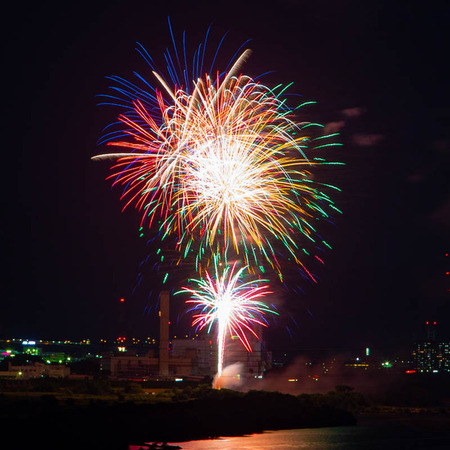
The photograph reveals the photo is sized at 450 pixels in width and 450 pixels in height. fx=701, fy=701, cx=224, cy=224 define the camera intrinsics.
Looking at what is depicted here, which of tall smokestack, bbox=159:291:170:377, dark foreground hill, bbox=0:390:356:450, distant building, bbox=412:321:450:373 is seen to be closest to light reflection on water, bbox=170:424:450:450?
dark foreground hill, bbox=0:390:356:450

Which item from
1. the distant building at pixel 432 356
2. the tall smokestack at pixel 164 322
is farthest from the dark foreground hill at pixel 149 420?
the distant building at pixel 432 356

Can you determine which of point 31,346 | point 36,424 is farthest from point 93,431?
point 31,346

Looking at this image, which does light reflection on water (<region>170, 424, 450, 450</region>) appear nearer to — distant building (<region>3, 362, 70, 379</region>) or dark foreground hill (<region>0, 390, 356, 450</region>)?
dark foreground hill (<region>0, 390, 356, 450</region>)

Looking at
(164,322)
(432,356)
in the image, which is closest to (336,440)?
(164,322)

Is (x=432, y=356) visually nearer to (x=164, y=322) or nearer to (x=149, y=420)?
(x=164, y=322)

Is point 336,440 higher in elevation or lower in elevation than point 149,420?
lower

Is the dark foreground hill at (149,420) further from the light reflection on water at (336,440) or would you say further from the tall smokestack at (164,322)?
the tall smokestack at (164,322)

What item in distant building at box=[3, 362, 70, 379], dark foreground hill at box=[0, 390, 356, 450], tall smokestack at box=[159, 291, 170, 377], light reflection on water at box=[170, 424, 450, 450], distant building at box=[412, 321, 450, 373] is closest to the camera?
dark foreground hill at box=[0, 390, 356, 450]

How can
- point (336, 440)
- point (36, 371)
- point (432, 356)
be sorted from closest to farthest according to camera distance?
point (336, 440)
point (36, 371)
point (432, 356)

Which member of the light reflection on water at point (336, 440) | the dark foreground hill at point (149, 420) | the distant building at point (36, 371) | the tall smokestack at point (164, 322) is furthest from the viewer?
the tall smokestack at point (164, 322)
